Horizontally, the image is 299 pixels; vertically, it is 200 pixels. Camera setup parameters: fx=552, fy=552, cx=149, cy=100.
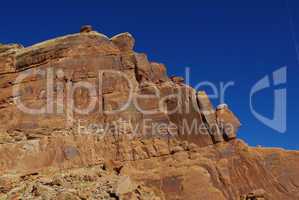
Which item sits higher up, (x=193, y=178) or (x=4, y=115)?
(x=4, y=115)

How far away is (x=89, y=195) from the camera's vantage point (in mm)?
61188

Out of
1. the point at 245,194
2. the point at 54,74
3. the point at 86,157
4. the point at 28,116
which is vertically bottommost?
the point at 245,194

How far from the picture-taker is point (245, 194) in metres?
68.3

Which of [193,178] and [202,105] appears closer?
[193,178]

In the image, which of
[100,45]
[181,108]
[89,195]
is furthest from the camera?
[100,45]

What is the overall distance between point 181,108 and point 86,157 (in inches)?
550

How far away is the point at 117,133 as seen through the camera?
7275 cm

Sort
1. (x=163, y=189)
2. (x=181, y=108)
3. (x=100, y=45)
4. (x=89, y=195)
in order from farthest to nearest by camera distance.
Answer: (x=100, y=45) → (x=181, y=108) → (x=163, y=189) → (x=89, y=195)

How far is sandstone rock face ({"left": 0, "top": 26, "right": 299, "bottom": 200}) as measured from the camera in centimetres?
6762

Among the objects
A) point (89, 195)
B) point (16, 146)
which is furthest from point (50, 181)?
point (16, 146)

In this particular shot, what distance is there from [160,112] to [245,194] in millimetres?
15257

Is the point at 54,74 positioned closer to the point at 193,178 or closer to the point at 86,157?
the point at 86,157

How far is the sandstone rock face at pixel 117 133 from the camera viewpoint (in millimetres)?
67625

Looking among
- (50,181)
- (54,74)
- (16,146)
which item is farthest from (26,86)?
(50,181)
